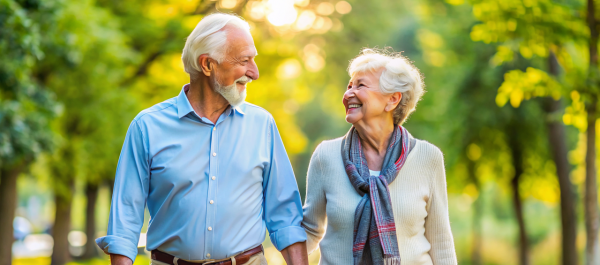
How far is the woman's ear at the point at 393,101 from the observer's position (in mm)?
3143

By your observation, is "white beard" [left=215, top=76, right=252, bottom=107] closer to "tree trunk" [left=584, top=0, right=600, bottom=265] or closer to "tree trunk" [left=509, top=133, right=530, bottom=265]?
"tree trunk" [left=584, top=0, right=600, bottom=265]

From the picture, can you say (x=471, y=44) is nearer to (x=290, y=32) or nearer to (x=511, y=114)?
(x=511, y=114)

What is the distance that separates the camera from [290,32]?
1602 centimetres

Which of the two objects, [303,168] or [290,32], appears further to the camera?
[303,168]

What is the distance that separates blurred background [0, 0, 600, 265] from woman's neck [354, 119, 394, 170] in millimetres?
3763

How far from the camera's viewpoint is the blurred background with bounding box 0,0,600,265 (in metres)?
6.38

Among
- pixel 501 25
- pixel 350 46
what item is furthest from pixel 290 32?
pixel 501 25

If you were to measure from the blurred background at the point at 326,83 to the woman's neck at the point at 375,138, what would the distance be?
12.3ft

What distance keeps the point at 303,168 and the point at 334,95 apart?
591 inches

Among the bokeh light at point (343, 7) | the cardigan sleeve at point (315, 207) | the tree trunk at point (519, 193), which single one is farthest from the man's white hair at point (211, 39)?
the bokeh light at point (343, 7)

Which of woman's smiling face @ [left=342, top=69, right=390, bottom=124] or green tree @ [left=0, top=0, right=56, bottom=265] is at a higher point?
green tree @ [left=0, top=0, right=56, bottom=265]

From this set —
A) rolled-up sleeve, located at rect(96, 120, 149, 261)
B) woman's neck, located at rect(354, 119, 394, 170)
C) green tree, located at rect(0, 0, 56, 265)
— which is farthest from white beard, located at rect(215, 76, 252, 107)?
green tree, located at rect(0, 0, 56, 265)

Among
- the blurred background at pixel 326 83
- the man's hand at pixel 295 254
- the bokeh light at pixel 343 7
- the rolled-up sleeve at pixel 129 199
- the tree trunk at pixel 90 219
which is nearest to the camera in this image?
the rolled-up sleeve at pixel 129 199

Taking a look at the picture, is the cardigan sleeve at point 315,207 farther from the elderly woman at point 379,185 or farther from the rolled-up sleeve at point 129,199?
the rolled-up sleeve at point 129,199
